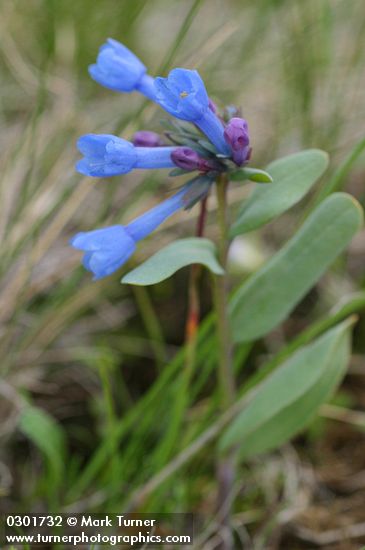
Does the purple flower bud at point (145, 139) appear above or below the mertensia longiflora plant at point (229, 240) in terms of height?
above

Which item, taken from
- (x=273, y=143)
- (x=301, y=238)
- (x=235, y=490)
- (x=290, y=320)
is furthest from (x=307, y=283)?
(x=273, y=143)

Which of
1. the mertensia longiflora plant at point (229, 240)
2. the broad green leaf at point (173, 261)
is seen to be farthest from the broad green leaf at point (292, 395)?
the broad green leaf at point (173, 261)

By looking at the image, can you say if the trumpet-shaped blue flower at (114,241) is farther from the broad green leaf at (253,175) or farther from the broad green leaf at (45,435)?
the broad green leaf at (45,435)

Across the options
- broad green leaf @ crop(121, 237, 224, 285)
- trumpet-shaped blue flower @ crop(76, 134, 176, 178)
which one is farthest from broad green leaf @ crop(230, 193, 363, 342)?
trumpet-shaped blue flower @ crop(76, 134, 176, 178)

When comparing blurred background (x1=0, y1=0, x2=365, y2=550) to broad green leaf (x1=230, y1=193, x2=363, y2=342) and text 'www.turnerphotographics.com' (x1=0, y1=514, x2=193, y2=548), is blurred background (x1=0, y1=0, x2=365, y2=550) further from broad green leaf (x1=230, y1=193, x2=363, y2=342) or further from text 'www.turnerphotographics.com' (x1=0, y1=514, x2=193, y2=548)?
broad green leaf (x1=230, y1=193, x2=363, y2=342)

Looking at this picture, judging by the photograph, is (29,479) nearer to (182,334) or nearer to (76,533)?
(76,533)

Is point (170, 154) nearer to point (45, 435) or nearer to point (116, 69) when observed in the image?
point (116, 69)

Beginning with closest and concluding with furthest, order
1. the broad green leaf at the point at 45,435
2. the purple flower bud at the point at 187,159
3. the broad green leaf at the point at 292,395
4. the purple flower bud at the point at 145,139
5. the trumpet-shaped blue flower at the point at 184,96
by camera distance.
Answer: the trumpet-shaped blue flower at the point at 184,96, the purple flower bud at the point at 187,159, the purple flower bud at the point at 145,139, the broad green leaf at the point at 292,395, the broad green leaf at the point at 45,435
